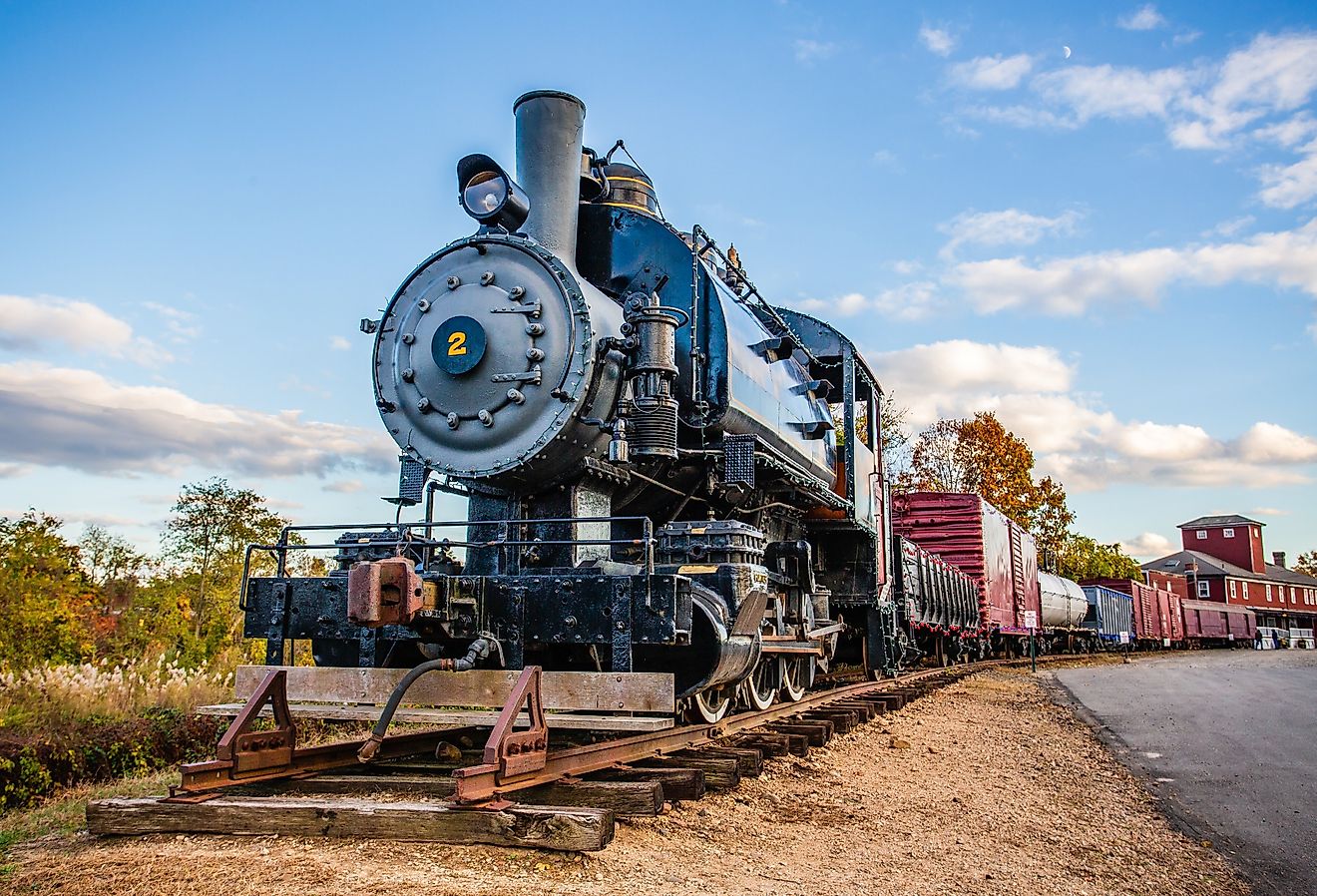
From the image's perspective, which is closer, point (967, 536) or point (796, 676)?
point (796, 676)

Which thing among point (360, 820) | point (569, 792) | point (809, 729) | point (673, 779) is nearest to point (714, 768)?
point (673, 779)

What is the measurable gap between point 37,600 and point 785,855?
31.1 ft

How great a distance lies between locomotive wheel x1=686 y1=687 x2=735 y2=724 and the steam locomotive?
0.07ft

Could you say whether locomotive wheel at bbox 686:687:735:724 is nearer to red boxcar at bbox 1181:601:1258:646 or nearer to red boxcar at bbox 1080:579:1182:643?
red boxcar at bbox 1080:579:1182:643

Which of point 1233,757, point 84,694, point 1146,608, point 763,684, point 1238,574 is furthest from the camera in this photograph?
point 1238,574

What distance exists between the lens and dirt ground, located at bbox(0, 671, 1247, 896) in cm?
420

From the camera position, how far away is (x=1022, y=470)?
41156 mm

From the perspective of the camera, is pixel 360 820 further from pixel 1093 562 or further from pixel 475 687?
pixel 1093 562

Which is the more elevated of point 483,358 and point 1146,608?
point 483,358

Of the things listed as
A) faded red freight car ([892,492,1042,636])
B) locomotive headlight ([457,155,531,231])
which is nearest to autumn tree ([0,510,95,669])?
locomotive headlight ([457,155,531,231])

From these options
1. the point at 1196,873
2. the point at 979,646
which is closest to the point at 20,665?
the point at 1196,873

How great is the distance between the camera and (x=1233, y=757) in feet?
28.0

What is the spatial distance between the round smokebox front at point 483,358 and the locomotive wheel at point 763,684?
289cm

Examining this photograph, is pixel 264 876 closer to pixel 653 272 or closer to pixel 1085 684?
pixel 653 272
